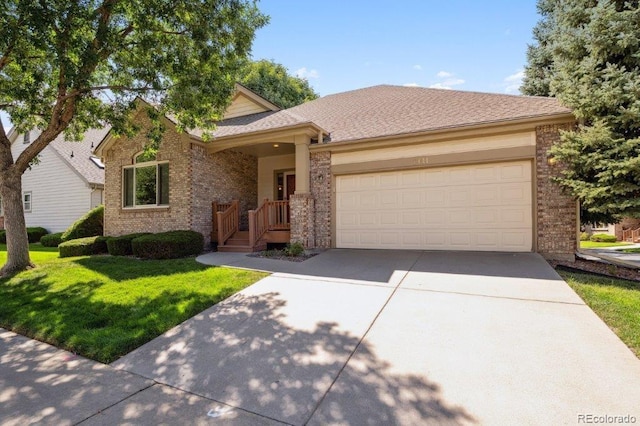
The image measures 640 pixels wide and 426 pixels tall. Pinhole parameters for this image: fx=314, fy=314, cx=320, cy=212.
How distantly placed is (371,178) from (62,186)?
17228 millimetres

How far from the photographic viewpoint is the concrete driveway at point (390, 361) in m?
2.37

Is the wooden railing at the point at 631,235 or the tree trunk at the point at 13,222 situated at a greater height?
the tree trunk at the point at 13,222

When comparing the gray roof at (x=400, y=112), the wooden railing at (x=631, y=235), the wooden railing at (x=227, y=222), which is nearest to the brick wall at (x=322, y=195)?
the gray roof at (x=400, y=112)

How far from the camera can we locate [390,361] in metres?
3.04

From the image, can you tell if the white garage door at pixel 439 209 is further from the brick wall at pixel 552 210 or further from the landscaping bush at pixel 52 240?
the landscaping bush at pixel 52 240

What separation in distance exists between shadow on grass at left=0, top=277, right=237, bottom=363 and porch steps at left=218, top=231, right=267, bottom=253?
14.0 feet

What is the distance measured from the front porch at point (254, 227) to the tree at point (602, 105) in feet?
24.7

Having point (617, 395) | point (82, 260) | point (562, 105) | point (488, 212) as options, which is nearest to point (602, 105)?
point (562, 105)

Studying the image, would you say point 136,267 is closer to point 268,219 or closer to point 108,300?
point 108,300

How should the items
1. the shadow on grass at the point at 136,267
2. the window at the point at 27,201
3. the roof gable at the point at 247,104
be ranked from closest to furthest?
the shadow on grass at the point at 136,267 < the roof gable at the point at 247,104 < the window at the point at 27,201

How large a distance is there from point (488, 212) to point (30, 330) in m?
9.45

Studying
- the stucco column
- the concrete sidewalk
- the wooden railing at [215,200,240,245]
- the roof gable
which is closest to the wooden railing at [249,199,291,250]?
the stucco column

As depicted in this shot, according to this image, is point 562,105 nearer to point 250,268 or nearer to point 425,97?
point 425,97

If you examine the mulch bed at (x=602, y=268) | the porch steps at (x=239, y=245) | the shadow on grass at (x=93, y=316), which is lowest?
the shadow on grass at (x=93, y=316)
